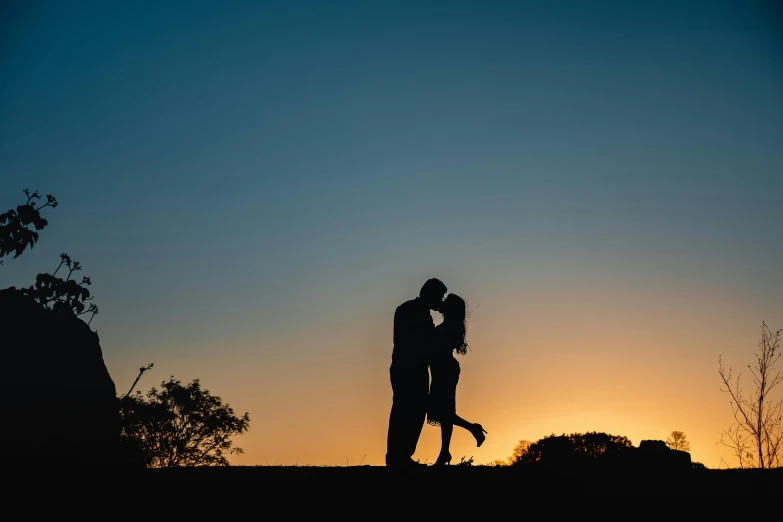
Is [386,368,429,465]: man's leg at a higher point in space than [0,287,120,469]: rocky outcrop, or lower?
lower

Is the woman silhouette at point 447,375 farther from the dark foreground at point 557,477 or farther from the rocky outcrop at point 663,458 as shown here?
the rocky outcrop at point 663,458

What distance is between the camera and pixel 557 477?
7711 millimetres

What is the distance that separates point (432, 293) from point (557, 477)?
290 centimetres

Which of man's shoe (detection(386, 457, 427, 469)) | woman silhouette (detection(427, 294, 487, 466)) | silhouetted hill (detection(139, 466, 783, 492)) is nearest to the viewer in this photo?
silhouetted hill (detection(139, 466, 783, 492))

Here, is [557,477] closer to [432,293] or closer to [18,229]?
[432,293]

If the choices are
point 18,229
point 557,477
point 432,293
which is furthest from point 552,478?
point 18,229

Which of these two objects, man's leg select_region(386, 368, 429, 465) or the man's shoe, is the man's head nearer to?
man's leg select_region(386, 368, 429, 465)

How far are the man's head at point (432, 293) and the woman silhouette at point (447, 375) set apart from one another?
2.29ft

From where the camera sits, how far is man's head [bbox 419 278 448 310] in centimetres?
937

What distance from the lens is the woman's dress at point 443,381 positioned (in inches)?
404

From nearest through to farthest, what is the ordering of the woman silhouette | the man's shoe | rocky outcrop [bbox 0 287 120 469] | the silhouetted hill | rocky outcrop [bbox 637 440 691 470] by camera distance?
the silhouetted hill, rocky outcrop [bbox 637 440 691 470], the man's shoe, the woman silhouette, rocky outcrop [bbox 0 287 120 469]

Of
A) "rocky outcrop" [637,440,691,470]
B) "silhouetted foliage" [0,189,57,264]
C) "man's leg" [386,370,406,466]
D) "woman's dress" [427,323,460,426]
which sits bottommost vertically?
"rocky outcrop" [637,440,691,470]

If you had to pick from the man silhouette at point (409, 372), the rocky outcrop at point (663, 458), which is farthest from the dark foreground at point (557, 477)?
the man silhouette at point (409, 372)

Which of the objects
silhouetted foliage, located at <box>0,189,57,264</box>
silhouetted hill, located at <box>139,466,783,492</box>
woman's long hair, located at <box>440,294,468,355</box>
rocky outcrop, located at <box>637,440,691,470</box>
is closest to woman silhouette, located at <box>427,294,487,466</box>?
woman's long hair, located at <box>440,294,468,355</box>
